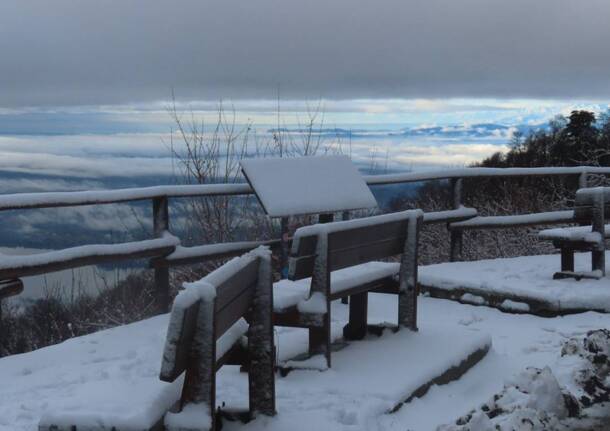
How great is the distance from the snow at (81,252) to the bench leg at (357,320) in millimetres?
2357

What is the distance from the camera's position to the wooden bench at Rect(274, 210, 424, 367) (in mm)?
5285

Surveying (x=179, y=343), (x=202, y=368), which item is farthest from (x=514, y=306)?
(x=179, y=343)

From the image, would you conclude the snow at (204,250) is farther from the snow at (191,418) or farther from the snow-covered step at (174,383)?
the snow at (191,418)

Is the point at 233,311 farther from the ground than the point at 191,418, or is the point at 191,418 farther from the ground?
the point at 233,311

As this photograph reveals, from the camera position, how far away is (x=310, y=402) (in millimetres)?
4711

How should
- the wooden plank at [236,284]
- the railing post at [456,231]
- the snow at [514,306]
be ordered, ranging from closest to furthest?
the wooden plank at [236,284], the snow at [514,306], the railing post at [456,231]

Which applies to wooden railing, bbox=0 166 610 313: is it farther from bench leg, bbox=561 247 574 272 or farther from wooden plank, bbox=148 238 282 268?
bench leg, bbox=561 247 574 272

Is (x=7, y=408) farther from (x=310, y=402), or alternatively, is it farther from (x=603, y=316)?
(x=603, y=316)

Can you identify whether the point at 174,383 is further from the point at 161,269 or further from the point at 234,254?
the point at 234,254

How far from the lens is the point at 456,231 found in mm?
10938

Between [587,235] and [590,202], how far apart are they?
1.32ft

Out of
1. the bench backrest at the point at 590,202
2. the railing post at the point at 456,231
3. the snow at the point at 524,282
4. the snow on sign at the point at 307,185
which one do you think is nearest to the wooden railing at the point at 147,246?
the railing post at the point at 456,231

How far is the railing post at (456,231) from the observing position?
413 inches

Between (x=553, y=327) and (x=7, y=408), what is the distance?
4.31 meters
